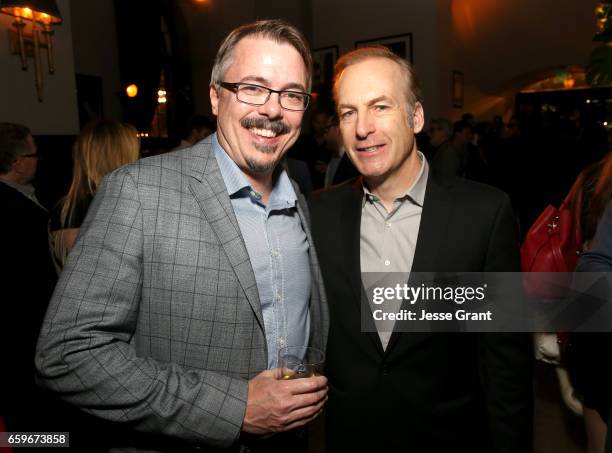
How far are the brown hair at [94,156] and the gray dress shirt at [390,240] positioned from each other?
1.62 metres

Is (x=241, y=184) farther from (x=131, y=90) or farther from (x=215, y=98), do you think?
(x=131, y=90)

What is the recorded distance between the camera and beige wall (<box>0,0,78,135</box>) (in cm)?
388

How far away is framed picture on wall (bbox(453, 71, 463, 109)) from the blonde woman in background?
23.9 ft

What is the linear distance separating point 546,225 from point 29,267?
8.26 ft

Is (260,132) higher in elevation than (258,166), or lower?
higher

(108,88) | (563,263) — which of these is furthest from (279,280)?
(108,88)

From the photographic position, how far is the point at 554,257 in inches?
83.6

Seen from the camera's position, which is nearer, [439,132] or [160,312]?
[160,312]

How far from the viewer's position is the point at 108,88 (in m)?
7.80

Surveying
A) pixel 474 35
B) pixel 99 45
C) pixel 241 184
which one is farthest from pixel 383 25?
pixel 241 184

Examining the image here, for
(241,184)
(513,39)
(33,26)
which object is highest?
(513,39)

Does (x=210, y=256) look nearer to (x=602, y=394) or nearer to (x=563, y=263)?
(x=602, y=394)

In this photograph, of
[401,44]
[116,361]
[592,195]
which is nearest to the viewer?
[116,361]

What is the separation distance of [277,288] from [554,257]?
1.44m
